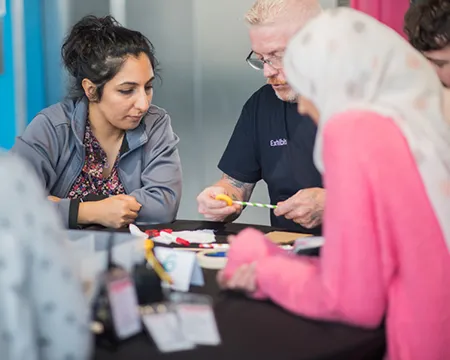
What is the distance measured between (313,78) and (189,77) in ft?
8.31

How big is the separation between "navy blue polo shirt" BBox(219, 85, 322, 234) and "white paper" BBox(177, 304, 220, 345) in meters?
1.09

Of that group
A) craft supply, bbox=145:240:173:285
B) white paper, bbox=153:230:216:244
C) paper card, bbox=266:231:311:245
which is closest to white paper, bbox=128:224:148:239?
white paper, bbox=153:230:216:244

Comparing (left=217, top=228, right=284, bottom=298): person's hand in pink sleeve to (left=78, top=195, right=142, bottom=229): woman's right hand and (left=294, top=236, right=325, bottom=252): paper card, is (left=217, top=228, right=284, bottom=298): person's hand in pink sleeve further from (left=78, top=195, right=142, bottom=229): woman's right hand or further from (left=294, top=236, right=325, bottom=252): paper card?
(left=78, top=195, right=142, bottom=229): woman's right hand

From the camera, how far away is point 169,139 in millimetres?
2396

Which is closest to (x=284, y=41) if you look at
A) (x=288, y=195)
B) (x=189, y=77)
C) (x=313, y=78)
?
(x=288, y=195)

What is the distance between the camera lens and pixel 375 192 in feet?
3.65

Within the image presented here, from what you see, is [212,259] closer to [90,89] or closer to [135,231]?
[135,231]

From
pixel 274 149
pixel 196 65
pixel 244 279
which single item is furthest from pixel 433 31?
pixel 196 65

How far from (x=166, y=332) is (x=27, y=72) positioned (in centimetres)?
272

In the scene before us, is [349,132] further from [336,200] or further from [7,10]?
[7,10]

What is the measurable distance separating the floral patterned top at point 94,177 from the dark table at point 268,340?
1.10 metres

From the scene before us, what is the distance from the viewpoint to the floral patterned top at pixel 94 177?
7.48 feet

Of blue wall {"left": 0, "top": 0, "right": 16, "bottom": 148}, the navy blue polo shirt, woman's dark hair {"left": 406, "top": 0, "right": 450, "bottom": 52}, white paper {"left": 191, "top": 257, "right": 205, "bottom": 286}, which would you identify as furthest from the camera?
blue wall {"left": 0, "top": 0, "right": 16, "bottom": 148}

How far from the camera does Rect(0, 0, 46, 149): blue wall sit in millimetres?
3418
